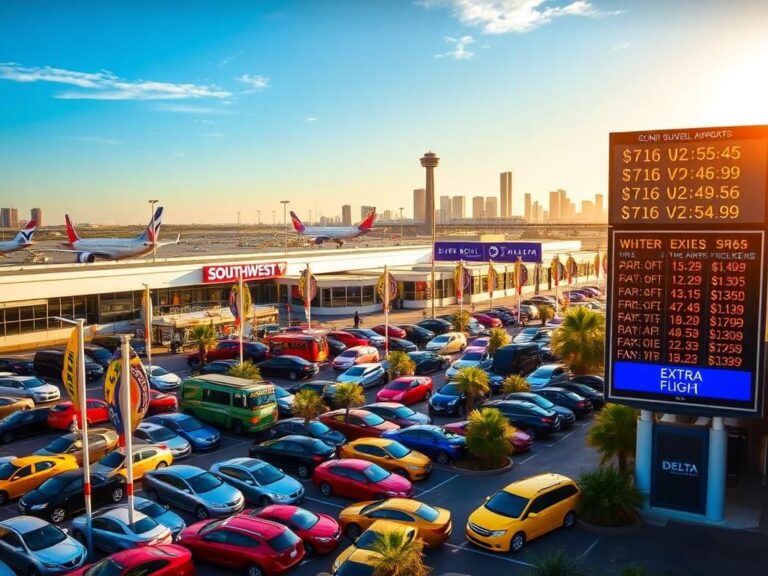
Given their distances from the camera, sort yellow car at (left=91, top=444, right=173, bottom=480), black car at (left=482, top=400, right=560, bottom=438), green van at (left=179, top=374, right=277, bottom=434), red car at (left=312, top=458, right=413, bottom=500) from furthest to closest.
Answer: green van at (left=179, top=374, right=277, bottom=434)
black car at (left=482, top=400, right=560, bottom=438)
yellow car at (left=91, top=444, right=173, bottom=480)
red car at (left=312, top=458, right=413, bottom=500)

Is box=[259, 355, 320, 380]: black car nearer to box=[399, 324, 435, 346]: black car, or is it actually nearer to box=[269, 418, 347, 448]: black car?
box=[269, 418, 347, 448]: black car

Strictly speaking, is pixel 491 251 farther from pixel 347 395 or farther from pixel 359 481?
pixel 359 481

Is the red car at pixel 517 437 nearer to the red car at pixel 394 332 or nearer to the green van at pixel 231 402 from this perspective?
the green van at pixel 231 402

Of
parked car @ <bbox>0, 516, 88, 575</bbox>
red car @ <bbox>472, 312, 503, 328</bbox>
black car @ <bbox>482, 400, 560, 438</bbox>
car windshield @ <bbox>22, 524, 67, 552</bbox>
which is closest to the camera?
parked car @ <bbox>0, 516, 88, 575</bbox>

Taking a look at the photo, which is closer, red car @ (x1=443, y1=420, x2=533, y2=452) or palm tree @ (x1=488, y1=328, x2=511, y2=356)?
red car @ (x1=443, y1=420, x2=533, y2=452)

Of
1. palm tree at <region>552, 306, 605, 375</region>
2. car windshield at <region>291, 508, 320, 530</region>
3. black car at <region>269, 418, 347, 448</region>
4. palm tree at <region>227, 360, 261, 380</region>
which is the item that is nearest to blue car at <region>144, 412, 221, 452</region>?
black car at <region>269, 418, 347, 448</region>

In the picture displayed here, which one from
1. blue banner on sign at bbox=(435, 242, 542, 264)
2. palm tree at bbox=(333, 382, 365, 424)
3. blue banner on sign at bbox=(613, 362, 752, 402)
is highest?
blue banner on sign at bbox=(435, 242, 542, 264)

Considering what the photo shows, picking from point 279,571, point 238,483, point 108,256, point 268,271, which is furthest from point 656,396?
point 108,256
